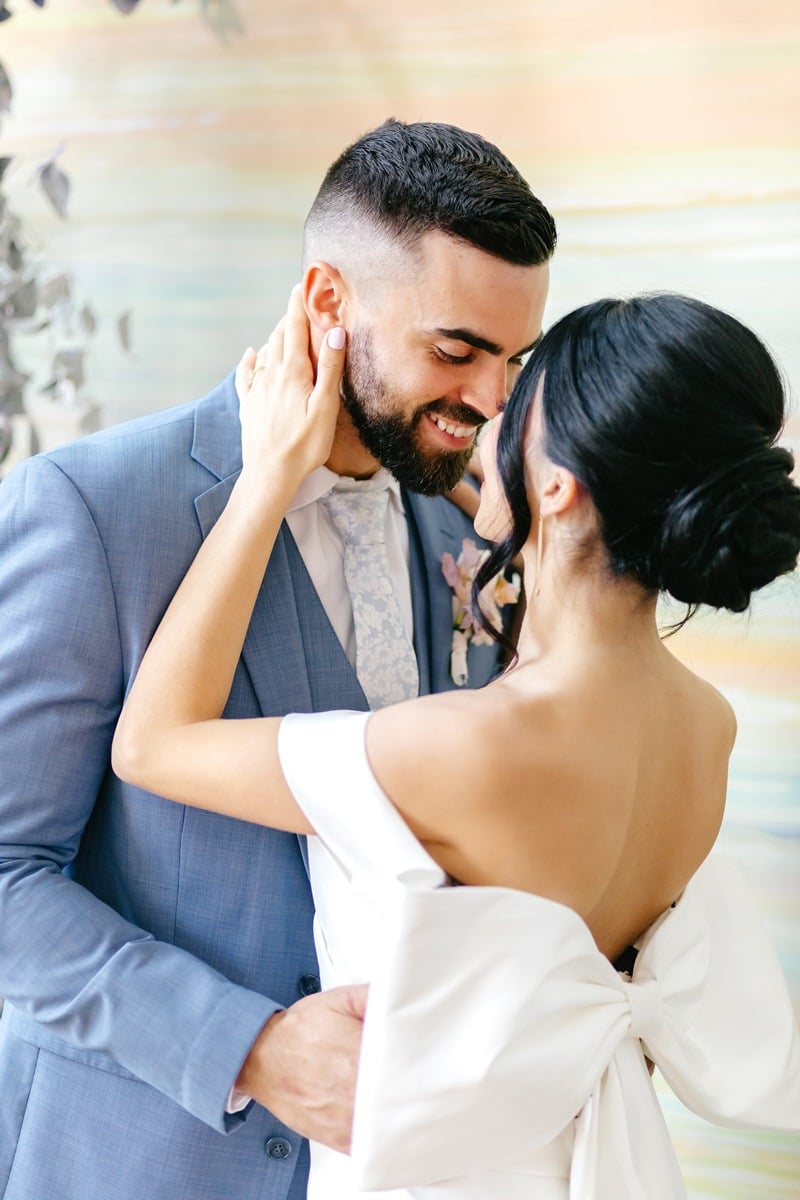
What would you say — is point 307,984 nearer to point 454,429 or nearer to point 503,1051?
point 503,1051

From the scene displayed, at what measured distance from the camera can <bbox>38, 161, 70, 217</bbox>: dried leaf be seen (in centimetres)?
236

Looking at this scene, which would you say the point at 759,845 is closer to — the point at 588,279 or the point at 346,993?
the point at 588,279

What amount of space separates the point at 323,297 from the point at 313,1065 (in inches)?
41.4

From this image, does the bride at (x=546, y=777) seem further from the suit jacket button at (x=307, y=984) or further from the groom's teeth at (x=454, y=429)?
the groom's teeth at (x=454, y=429)

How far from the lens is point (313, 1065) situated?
1.28 metres

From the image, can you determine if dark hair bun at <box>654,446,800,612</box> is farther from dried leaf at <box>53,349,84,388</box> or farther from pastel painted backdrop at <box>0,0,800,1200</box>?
dried leaf at <box>53,349,84,388</box>

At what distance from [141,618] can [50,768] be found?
212 millimetres

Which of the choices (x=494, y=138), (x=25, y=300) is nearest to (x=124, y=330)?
(x=25, y=300)

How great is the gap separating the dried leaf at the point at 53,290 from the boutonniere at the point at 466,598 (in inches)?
46.5

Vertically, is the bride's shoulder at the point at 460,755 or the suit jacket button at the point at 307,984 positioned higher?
the bride's shoulder at the point at 460,755

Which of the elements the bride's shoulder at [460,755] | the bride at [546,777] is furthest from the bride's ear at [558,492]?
the bride's shoulder at [460,755]

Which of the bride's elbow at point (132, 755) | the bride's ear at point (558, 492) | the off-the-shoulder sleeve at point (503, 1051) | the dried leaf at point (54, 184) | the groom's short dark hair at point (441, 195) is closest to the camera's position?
the off-the-shoulder sleeve at point (503, 1051)

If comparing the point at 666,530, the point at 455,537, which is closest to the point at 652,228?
the point at 455,537

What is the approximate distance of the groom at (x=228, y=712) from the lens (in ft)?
4.44
